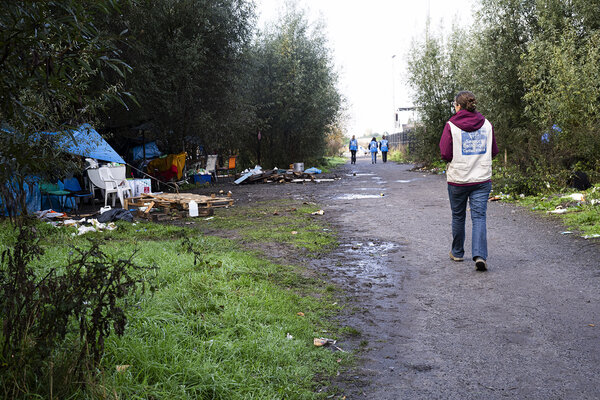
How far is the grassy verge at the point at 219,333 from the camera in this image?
9.87 feet

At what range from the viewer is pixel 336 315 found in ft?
15.1

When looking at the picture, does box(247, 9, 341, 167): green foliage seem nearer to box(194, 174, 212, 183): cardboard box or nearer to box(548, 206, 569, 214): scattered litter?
box(194, 174, 212, 183): cardboard box

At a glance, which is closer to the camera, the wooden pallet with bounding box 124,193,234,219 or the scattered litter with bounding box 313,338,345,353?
the scattered litter with bounding box 313,338,345,353

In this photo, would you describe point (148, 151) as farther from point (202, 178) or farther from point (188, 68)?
point (188, 68)

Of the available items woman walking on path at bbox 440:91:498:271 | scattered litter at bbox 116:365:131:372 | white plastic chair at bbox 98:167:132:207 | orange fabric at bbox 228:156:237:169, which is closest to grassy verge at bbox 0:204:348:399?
scattered litter at bbox 116:365:131:372

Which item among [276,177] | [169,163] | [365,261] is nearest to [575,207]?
[365,261]

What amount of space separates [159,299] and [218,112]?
16.0 metres

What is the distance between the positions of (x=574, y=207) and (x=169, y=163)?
13.6m

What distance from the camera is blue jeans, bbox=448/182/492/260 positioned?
596 cm

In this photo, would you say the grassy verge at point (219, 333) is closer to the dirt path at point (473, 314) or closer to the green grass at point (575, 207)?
the dirt path at point (473, 314)

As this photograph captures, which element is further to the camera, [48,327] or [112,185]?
[112,185]

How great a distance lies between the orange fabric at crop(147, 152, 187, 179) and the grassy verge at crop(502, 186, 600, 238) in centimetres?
1143

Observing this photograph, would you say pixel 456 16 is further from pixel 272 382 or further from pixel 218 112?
pixel 272 382

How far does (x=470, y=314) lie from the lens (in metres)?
4.45
